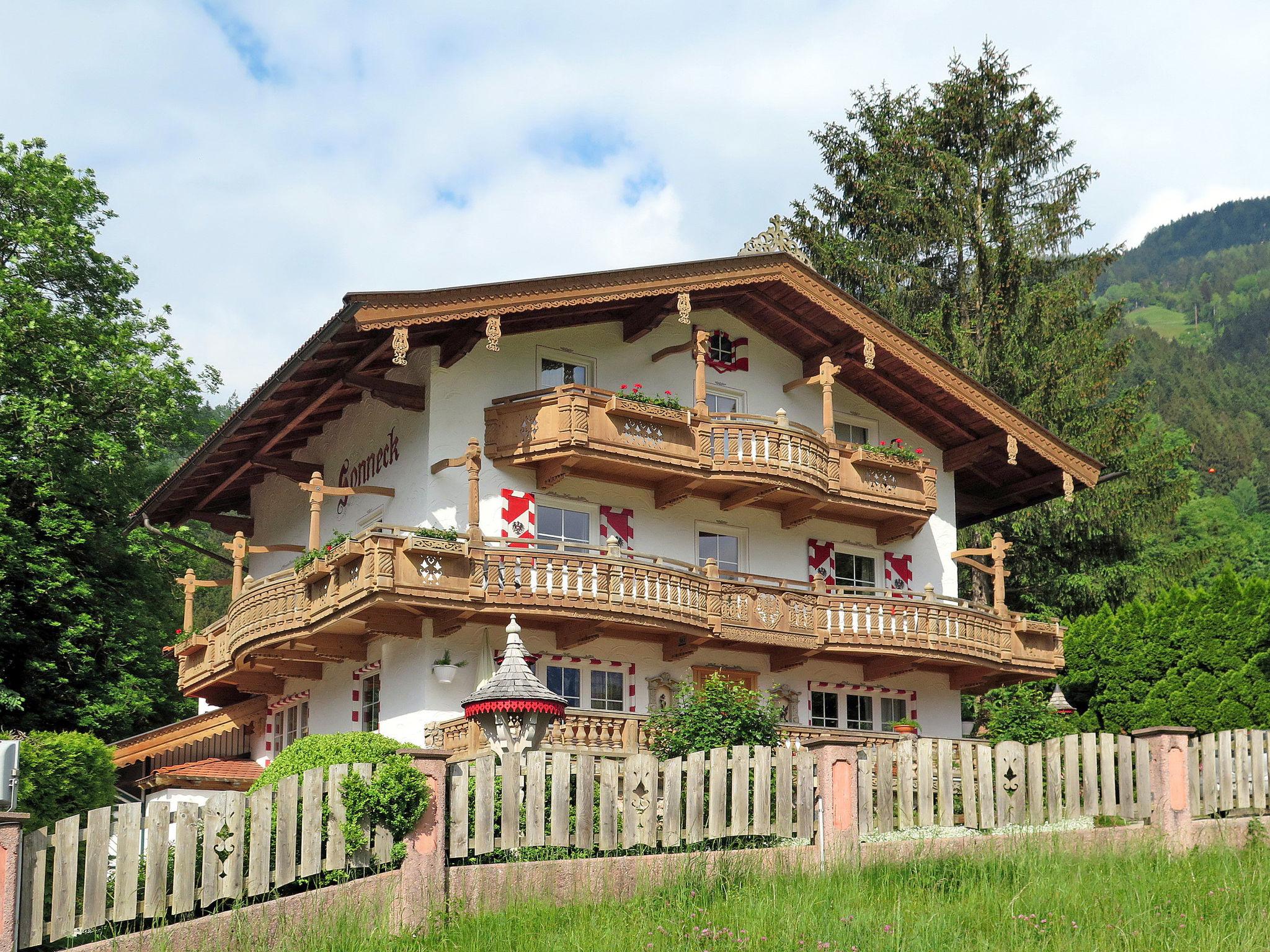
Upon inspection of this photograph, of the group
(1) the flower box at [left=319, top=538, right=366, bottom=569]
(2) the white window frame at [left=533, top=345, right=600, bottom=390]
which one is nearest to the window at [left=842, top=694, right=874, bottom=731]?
(2) the white window frame at [left=533, top=345, right=600, bottom=390]

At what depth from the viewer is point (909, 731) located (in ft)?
89.6

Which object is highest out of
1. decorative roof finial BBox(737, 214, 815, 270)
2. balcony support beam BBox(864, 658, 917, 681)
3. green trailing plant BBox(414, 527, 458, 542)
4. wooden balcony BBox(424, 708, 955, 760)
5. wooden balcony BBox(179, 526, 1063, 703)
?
decorative roof finial BBox(737, 214, 815, 270)

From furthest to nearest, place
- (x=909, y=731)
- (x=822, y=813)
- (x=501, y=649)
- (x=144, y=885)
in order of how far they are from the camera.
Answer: (x=909, y=731), (x=501, y=649), (x=822, y=813), (x=144, y=885)

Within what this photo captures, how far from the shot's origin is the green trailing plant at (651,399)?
26125mm

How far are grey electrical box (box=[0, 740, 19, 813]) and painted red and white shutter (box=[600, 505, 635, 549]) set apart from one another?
46.6 feet

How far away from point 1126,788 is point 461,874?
802 centimetres

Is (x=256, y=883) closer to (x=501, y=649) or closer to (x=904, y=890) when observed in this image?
(x=904, y=890)

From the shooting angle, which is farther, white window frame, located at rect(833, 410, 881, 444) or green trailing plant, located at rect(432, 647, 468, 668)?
white window frame, located at rect(833, 410, 881, 444)

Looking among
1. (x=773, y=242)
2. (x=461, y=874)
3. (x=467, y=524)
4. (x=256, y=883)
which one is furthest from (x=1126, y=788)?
(x=773, y=242)

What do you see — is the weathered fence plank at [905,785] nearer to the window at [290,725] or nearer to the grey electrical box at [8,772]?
the grey electrical box at [8,772]

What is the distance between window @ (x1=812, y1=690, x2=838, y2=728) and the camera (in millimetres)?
28969

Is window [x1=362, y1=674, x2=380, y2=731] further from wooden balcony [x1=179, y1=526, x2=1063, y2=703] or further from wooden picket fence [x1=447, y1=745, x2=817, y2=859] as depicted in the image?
wooden picket fence [x1=447, y1=745, x2=817, y2=859]

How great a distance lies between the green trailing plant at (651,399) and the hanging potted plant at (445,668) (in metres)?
5.20

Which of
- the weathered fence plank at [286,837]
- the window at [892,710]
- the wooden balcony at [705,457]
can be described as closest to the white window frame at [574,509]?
the wooden balcony at [705,457]
